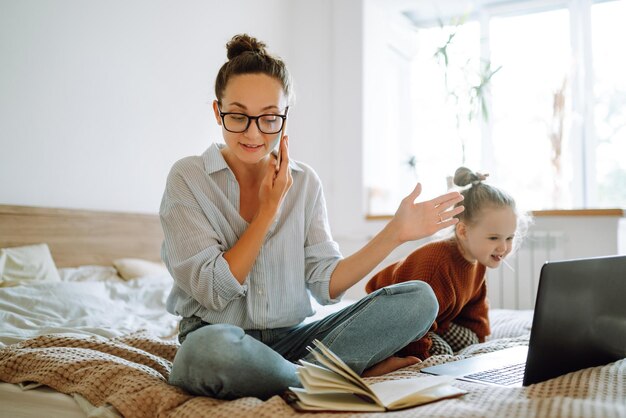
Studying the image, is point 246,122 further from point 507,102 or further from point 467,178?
point 507,102

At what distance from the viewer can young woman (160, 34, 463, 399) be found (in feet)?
4.22

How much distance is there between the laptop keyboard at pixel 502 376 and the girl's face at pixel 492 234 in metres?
0.55

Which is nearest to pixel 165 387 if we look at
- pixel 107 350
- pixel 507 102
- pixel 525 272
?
pixel 107 350

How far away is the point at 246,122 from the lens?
1.38 metres

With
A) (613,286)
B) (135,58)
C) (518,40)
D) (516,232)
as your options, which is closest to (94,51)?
(135,58)

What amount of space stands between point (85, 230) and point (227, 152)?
1286 millimetres

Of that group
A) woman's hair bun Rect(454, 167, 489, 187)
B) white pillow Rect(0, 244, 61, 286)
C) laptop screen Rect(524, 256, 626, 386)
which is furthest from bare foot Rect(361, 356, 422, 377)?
white pillow Rect(0, 244, 61, 286)

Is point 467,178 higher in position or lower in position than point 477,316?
higher

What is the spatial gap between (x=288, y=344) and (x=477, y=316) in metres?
0.79

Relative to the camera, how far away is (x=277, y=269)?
1.44 meters

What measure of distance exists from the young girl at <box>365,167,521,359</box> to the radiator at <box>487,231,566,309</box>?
4.77 ft

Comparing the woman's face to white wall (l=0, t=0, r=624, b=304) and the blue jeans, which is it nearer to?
the blue jeans

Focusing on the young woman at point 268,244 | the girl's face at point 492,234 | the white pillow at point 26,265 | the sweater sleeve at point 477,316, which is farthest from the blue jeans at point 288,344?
the white pillow at point 26,265

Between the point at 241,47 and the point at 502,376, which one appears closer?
the point at 502,376
